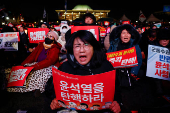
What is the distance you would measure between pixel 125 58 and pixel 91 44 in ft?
5.10

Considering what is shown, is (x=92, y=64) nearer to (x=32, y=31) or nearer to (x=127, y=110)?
(x=127, y=110)

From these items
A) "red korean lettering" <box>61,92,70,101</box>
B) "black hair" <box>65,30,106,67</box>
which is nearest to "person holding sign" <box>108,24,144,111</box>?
"black hair" <box>65,30,106,67</box>

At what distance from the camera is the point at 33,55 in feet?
10.5

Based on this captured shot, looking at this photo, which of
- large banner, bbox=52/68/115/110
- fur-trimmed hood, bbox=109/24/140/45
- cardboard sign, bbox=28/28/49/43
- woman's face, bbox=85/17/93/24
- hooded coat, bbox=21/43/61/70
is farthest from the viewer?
cardboard sign, bbox=28/28/49/43

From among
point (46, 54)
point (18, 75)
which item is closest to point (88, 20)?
point (46, 54)

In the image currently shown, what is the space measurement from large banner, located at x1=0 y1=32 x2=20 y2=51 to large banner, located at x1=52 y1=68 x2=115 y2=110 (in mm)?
3214

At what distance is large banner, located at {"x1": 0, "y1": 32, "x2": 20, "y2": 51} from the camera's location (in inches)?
146

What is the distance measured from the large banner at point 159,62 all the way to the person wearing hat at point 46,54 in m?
2.36

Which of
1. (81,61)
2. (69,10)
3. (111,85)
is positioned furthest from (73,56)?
(69,10)

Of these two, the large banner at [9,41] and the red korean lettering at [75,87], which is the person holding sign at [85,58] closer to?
the red korean lettering at [75,87]

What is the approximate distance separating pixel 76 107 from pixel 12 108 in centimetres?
216

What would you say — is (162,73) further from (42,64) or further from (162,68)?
(42,64)

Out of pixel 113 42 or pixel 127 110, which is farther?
pixel 113 42

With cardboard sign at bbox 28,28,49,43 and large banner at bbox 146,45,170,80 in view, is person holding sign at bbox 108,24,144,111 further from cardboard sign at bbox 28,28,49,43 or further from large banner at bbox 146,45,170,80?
cardboard sign at bbox 28,28,49,43
